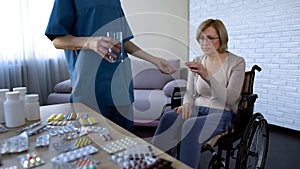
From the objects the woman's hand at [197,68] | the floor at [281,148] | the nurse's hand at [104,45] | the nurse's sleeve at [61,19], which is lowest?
the floor at [281,148]

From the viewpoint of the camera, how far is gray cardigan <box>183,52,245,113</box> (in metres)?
1.33

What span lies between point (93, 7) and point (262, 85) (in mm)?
2329

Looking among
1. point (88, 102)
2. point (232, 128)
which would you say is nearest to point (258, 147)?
point (232, 128)

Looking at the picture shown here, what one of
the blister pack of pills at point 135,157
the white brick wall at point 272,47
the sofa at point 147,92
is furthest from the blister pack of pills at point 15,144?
the white brick wall at point 272,47

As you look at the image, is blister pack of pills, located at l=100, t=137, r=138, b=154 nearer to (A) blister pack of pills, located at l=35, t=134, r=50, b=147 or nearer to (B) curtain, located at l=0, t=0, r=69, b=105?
(A) blister pack of pills, located at l=35, t=134, r=50, b=147

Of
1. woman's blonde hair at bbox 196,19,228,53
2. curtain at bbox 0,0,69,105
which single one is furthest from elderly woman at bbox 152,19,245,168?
curtain at bbox 0,0,69,105

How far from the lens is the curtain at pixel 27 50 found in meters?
2.64

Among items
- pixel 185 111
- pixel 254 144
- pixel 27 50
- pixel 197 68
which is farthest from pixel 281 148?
pixel 27 50

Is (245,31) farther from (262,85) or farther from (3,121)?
(3,121)

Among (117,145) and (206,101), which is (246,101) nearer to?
(206,101)

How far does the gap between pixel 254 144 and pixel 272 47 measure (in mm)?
1469

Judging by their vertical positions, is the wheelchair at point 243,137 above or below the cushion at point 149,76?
below

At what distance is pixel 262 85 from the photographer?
269 cm

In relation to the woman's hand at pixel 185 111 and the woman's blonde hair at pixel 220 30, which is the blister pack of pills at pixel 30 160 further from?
the woman's blonde hair at pixel 220 30
